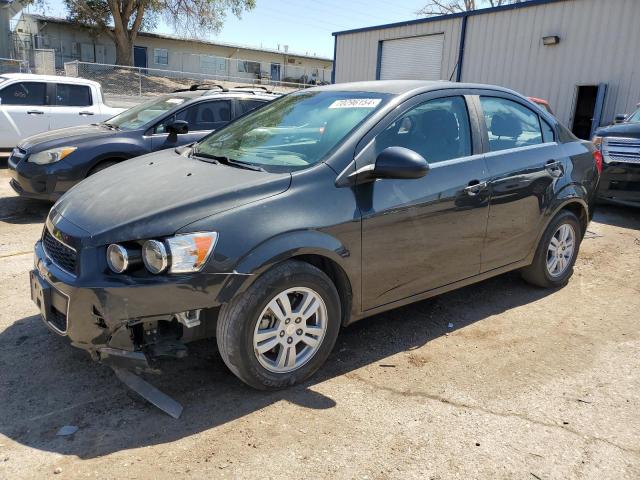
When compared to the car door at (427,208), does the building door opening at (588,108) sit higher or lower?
higher

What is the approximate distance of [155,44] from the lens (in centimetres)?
3912

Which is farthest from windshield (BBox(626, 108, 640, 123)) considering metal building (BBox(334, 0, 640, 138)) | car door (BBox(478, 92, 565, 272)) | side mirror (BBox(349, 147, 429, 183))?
side mirror (BBox(349, 147, 429, 183))

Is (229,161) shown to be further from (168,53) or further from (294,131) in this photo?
(168,53)

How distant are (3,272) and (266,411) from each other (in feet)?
10.5

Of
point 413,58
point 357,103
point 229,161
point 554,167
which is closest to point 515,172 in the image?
point 554,167

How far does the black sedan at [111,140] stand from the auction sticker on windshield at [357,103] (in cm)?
258

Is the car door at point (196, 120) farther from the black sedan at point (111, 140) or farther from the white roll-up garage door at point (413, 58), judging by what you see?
the white roll-up garage door at point (413, 58)

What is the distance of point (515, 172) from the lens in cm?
414

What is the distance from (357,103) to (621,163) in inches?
223

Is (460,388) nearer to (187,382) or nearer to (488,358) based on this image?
(488,358)

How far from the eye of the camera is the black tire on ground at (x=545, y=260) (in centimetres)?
460

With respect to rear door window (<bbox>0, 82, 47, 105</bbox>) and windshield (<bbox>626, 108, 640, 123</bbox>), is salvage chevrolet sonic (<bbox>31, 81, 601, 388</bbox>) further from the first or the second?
rear door window (<bbox>0, 82, 47, 105</bbox>)

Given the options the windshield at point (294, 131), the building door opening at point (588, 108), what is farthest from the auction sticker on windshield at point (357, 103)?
the building door opening at point (588, 108)

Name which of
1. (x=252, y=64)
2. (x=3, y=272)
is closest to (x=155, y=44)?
(x=252, y=64)
